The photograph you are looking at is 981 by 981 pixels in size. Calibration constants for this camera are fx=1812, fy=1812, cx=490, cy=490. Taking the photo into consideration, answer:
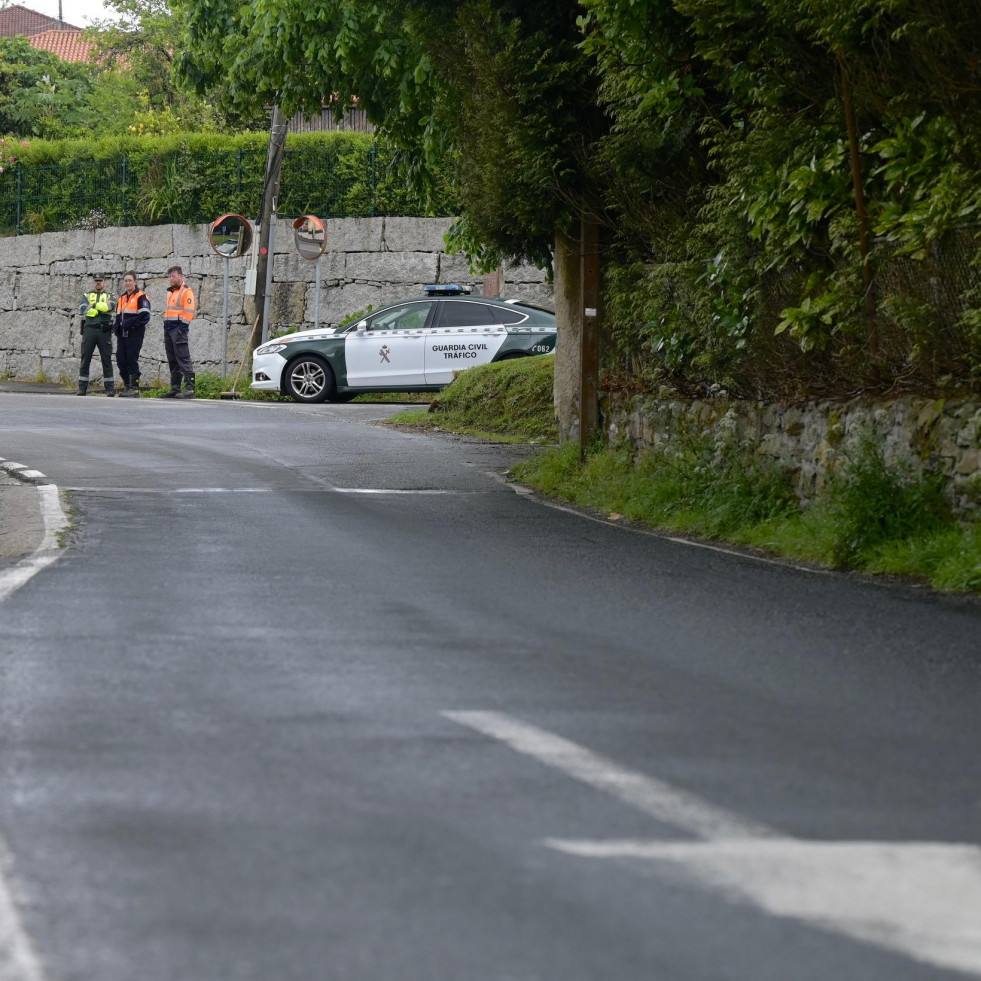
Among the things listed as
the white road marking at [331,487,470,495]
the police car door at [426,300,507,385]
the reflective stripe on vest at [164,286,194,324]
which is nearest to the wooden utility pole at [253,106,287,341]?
the reflective stripe on vest at [164,286,194,324]

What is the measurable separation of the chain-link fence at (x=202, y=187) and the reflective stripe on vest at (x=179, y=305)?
170 inches

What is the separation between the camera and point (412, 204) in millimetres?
33000

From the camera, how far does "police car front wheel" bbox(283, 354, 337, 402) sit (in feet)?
89.5

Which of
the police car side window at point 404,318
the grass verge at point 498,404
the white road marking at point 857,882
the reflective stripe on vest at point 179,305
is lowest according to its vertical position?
the white road marking at point 857,882

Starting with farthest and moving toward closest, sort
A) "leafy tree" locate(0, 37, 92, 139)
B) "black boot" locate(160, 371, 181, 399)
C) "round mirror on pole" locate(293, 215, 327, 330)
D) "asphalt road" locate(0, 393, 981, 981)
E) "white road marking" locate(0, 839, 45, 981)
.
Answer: "leafy tree" locate(0, 37, 92, 139), "round mirror on pole" locate(293, 215, 327, 330), "black boot" locate(160, 371, 181, 399), "asphalt road" locate(0, 393, 981, 981), "white road marking" locate(0, 839, 45, 981)

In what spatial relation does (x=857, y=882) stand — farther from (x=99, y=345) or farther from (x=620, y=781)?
(x=99, y=345)

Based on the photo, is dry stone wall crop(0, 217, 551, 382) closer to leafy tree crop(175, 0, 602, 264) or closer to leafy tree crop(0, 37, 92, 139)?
leafy tree crop(0, 37, 92, 139)

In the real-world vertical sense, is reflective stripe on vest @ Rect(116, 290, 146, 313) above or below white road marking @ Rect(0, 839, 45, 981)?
above

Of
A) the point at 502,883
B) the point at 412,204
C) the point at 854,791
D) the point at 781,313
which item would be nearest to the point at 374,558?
the point at 781,313

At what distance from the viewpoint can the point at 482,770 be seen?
4957 mm

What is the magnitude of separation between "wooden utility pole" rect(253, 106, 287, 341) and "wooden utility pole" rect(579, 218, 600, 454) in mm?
17258

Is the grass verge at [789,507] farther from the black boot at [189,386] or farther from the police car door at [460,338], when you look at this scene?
the black boot at [189,386]

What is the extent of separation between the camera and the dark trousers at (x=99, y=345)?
99.8ft

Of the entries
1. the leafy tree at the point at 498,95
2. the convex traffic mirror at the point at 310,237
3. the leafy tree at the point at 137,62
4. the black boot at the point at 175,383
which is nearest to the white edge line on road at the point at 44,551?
the leafy tree at the point at 498,95
